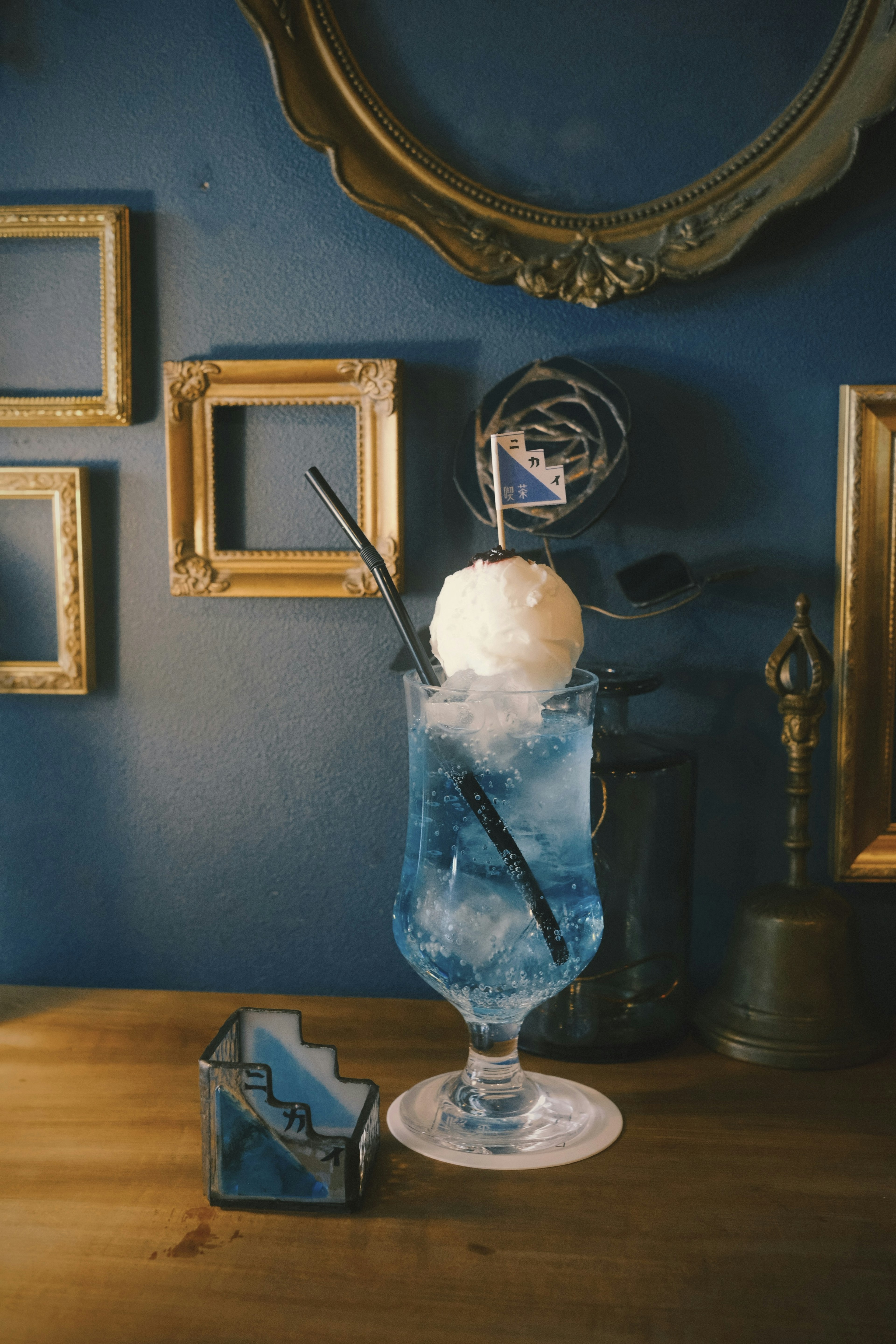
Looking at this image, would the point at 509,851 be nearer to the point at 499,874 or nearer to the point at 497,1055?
the point at 499,874

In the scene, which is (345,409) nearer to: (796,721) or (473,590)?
(473,590)

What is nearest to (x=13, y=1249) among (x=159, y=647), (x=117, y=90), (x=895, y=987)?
(x=159, y=647)

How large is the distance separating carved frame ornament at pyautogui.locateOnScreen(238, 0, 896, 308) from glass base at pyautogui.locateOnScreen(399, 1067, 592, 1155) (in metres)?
0.89

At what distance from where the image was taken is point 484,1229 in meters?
0.86

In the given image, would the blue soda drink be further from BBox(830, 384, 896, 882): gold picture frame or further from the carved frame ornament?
the carved frame ornament

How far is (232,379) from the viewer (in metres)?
1.32

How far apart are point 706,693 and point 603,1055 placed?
454 mm

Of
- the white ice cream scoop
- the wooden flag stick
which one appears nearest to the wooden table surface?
the white ice cream scoop

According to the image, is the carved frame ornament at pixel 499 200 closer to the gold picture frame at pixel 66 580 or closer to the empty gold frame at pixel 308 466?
A: the empty gold frame at pixel 308 466

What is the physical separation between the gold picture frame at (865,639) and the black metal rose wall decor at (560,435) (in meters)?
0.28

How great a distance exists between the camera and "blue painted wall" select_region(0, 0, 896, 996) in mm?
1275

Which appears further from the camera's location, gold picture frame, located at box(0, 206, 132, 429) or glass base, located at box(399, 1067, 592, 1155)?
gold picture frame, located at box(0, 206, 132, 429)

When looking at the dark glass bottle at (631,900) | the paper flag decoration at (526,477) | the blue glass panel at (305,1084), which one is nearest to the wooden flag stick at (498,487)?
the paper flag decoration at (526,477)

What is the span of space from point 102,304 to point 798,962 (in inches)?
45.6
